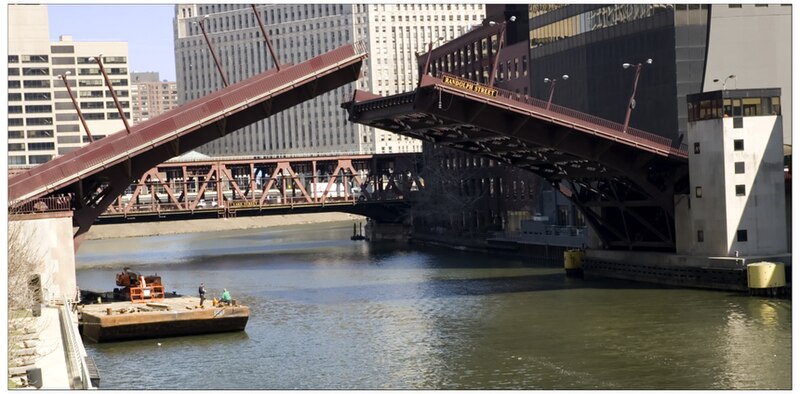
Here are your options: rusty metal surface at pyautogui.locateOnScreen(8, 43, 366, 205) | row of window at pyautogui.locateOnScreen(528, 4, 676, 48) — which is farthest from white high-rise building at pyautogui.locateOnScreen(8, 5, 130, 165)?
rusty metal surface at pyautogui.locateOnScreen(8, 43, 366, 205)

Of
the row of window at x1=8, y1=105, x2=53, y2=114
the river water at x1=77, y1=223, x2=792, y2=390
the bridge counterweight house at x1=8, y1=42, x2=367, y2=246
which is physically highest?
the row of window at x1=8, y1=105, x2=53, y2=114

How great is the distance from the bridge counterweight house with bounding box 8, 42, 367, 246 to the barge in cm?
644

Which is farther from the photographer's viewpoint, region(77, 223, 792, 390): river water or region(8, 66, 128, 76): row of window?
region(8, 66, 128, 76): row of window

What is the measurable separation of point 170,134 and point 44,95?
129 meters

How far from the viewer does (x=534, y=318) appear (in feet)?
170

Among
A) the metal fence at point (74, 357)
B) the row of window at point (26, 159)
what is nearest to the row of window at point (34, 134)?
the row of window at point (26, 159)

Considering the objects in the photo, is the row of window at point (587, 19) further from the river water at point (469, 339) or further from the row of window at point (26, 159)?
the row of window at point (26, 159)

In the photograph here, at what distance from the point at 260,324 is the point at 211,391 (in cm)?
1466

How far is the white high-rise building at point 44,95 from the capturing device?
177375 mm

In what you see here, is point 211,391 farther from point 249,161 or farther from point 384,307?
point 249,161

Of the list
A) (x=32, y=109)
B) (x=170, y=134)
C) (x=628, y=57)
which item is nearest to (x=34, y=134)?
(x=32, y=109)

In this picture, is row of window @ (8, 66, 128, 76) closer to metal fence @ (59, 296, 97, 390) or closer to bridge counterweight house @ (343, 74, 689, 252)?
bridge counterweight house @ (343, 74, 689, 252)

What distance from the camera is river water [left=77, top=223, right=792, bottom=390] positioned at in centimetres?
3928

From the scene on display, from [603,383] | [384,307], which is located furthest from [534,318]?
[603,383]
